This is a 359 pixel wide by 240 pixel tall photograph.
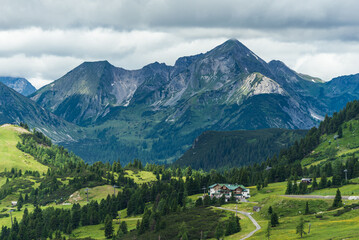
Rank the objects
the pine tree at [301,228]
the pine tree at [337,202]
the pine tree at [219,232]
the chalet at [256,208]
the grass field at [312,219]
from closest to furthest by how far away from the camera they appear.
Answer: the grass field at [312,219] → the pine tree at [301,228] → the pine tree at [219,232] → the pine tree at [337,202] → the chalet at [256,208]

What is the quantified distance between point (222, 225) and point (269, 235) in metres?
38.4

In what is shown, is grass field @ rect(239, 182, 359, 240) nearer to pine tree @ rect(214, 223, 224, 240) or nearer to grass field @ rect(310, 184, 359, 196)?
grass field @ rect(310, 184, 359, 196)

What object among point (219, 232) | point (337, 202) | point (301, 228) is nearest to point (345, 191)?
point (337, 202)

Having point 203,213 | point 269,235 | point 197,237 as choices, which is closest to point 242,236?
point 269,235

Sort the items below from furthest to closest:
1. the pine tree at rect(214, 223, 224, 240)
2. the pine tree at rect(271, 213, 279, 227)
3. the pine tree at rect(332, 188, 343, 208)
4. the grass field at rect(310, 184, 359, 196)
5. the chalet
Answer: the chalet, the grass field at rect(310, 184, 359, 196), the pine tree at rect(332, 188, 343, 208), the pine tree at rect(214, 223, 224, 240), the pine tree at rect(271, 213, 279, 227)

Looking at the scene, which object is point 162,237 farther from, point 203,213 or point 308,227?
point 308,227

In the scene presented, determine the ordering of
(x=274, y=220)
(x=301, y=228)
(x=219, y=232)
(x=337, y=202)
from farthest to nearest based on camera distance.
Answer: (x=337, y=202) < (x=219, y=232) < (x=274, y=220) < (x=301, y=228)

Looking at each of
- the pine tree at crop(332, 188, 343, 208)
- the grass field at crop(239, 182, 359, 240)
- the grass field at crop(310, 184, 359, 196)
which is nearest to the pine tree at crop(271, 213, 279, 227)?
the grass field at crop(239, 182, 359, 240)

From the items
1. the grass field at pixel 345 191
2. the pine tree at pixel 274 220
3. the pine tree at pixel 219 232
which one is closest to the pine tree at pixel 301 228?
the pine tree at pixel 274 220

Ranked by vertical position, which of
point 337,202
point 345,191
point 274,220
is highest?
point 345,191

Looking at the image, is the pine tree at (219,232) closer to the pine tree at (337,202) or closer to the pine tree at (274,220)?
the pine tree at (274,220)

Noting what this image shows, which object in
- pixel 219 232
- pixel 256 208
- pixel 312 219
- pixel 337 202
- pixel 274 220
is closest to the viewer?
pixel 312 219

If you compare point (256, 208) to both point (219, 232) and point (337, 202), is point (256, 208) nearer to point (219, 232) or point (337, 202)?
point (219, 232)

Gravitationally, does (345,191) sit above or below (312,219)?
above
